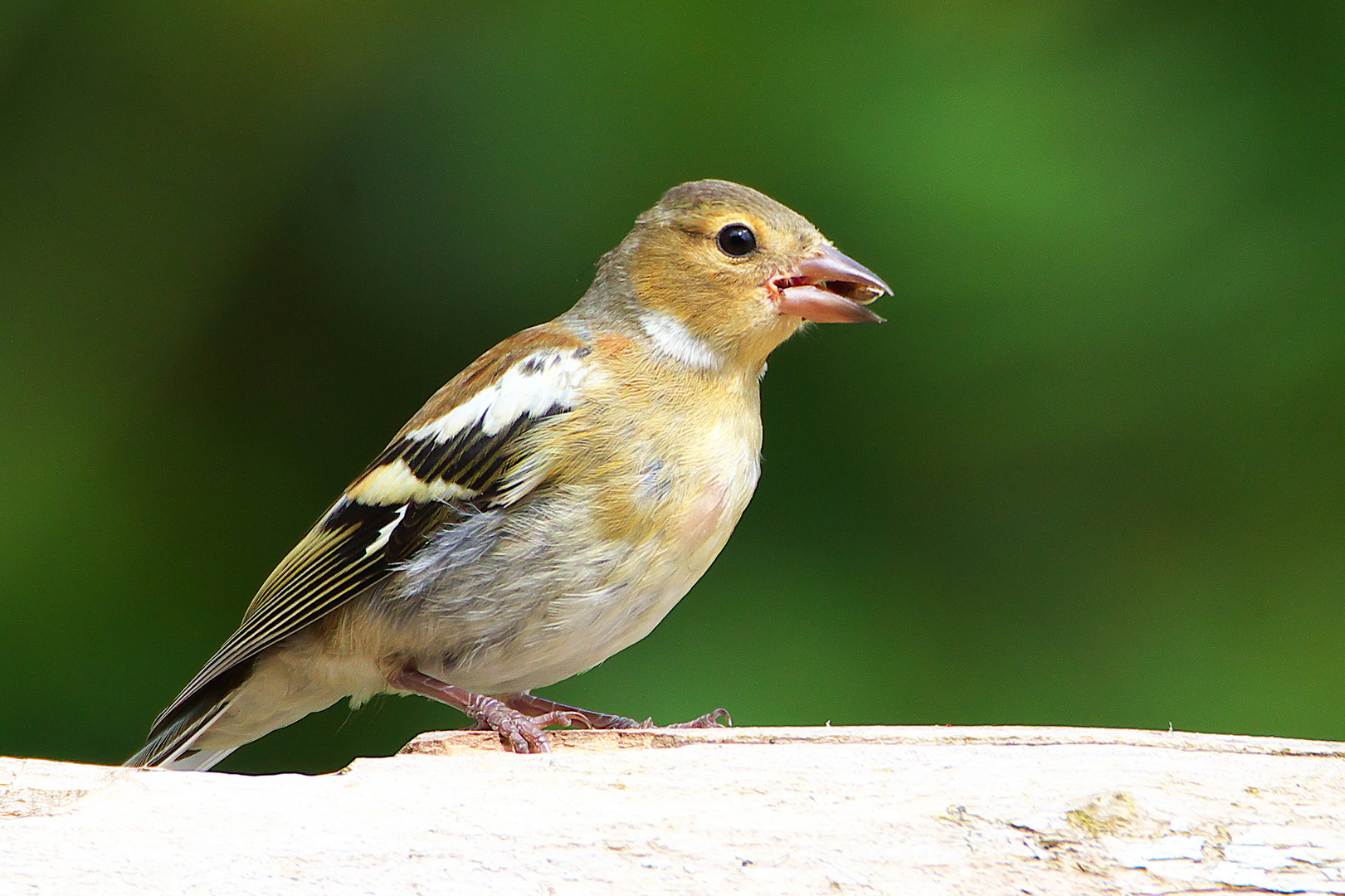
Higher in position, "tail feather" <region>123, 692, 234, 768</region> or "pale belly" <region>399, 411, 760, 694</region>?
"pale belly" <region>399, 411, 760, 694</region>

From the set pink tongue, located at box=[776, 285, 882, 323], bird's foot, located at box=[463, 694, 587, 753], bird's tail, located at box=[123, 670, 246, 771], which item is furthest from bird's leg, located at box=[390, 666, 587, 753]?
pink tongue, located at box=[776, 285, 882, 323]

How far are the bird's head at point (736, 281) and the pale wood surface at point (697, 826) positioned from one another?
42.0 inches

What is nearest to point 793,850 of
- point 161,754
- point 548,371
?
point 548,371

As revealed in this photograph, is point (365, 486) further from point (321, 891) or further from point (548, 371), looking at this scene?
point (321, 891)

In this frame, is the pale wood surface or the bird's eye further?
the bird's eye

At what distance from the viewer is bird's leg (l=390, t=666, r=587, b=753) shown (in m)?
2.11

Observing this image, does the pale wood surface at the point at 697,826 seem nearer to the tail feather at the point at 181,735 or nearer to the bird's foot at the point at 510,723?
the bird's foot at the point at 510,723

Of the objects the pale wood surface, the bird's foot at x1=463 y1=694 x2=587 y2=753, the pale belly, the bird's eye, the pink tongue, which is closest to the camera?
the pale wood surface

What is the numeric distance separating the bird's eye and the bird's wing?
0.40 m

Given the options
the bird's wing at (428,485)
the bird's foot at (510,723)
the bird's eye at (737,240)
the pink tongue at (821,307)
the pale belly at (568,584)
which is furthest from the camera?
the bird's eye at (737,240)

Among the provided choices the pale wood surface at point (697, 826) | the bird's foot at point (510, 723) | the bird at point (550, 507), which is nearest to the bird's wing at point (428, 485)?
the bird at point (550, 507)

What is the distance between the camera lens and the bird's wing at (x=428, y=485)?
2.45 m

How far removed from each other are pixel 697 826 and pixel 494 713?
66 centimetres

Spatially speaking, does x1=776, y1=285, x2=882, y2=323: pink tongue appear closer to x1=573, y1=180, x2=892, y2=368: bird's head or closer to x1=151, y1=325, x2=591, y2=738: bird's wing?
x1=573, y1=180, x2=892, y2=368: bird's head
